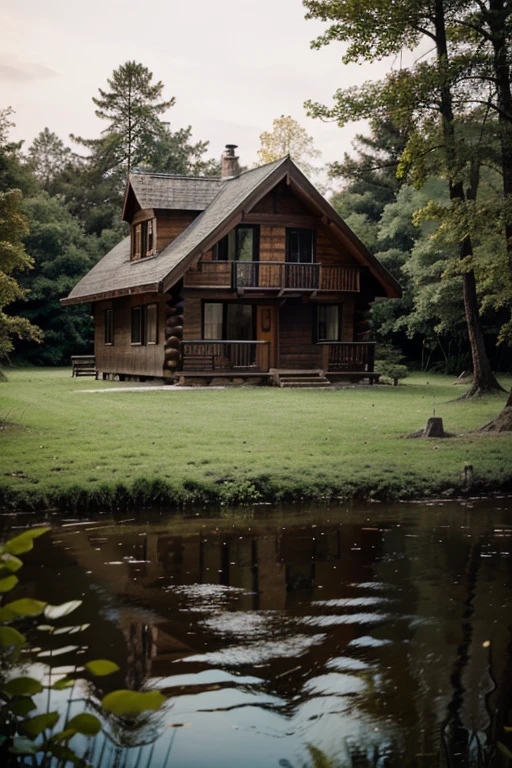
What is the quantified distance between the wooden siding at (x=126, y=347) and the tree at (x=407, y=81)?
11226 mm

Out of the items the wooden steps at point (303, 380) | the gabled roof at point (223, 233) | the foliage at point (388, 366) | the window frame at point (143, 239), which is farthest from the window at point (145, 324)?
the foliage at point (388, 366)

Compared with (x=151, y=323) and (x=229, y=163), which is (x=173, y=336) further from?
(x=229, y=163)

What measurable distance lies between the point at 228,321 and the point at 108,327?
7905 mm

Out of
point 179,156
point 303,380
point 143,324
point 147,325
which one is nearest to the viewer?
point 303,380

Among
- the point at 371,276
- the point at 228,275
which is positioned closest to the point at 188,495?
the point at 228,275

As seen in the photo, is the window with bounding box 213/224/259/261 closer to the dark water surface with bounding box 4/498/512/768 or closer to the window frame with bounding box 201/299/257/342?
the window frame with bounding box 201/299/257/342

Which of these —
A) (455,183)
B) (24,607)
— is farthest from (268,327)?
(24,607)

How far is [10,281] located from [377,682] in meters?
13.3

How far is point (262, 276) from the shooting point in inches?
1136

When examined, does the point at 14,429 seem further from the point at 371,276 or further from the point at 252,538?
the point at 371,276

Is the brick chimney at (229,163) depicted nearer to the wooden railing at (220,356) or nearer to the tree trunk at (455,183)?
the wooden railing at (220,356)

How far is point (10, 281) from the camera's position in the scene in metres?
16.9

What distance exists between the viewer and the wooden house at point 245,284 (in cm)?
2838

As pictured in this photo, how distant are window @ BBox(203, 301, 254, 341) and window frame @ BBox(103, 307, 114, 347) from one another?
6.86 meters
